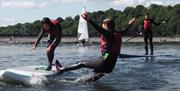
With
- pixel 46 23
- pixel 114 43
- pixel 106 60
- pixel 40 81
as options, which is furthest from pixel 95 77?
pixel 46 23

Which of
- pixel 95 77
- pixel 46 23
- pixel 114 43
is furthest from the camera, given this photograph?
pixel 46 23

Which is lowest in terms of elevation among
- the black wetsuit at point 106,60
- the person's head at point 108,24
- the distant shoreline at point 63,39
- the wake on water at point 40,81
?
the distant shoreline at point 63,39

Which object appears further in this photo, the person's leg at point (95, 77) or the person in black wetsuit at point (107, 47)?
the person's leg at point (95, 77)

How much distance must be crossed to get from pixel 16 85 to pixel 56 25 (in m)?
2.76

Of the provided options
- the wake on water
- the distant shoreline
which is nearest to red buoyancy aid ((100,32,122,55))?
the wake on water

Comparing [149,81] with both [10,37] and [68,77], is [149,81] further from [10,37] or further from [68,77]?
[10,37]

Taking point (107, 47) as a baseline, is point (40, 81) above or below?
below

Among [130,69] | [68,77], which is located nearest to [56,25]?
[68,77]

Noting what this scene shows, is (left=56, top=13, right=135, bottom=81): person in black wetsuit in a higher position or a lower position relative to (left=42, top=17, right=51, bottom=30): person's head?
lower

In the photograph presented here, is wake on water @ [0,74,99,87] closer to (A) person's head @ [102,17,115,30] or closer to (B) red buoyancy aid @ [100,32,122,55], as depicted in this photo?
(B) red buoyancy aid @ [100,32,122,55]

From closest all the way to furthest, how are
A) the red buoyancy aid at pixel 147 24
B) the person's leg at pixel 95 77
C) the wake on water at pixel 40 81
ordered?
the wake on water at pixel 40 81
the person's leg at pixel 95 77
the red buoyancy aid at pixel 147 24

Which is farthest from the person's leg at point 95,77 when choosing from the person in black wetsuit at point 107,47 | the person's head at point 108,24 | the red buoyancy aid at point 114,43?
the person's head at point 108,24

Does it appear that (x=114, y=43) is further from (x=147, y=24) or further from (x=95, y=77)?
(x=147, y=24)

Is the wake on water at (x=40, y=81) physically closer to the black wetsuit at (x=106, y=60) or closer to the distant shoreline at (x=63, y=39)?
the black wetsuit at (x=106, y=60)
